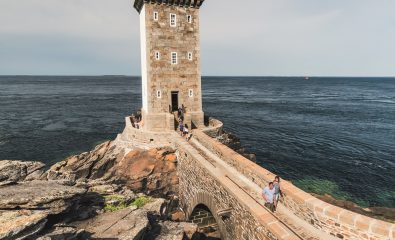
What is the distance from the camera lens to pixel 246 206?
11898 millimetres

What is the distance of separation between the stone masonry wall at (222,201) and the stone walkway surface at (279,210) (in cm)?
32

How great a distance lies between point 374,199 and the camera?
25.4 m

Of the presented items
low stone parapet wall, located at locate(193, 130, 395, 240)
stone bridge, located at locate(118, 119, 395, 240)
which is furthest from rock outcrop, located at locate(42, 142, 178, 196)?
low stone parapet wall, located at locate(193, 130, 395, 240)

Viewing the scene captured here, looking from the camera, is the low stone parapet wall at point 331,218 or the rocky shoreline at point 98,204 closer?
the low stone parapet wall at point 331,218

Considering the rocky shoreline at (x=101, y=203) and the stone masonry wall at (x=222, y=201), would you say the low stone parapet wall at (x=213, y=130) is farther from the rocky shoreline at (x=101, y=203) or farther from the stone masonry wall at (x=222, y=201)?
the stone masonry wall at (x=222, y=201)

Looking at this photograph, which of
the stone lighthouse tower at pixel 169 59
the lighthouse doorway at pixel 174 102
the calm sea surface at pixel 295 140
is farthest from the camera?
the calm sea surface at pixel 295 140

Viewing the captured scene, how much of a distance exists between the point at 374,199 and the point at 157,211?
20221mm

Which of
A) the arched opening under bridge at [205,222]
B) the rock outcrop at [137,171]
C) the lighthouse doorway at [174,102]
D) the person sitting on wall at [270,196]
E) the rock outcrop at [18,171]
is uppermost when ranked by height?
the lighthouse doorway at [174,102]

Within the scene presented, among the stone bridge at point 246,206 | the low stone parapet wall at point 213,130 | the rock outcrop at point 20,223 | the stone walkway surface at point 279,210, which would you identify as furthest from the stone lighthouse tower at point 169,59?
the rock outcrop at point 20,223

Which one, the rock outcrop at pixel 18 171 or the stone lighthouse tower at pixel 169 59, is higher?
the stone lighthouse tower at pixel 169 59

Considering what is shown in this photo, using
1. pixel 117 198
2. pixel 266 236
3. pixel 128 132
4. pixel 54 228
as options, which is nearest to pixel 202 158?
pixel 117 198

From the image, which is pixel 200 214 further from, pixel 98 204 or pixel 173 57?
pixel 173 57

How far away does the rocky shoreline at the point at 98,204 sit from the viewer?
10.8 meters

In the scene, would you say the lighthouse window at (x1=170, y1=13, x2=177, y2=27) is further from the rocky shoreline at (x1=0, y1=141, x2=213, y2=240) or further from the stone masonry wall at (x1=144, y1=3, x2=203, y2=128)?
the rocky shoreline at (x1=0, y1=141, x2=213, y2=240)
